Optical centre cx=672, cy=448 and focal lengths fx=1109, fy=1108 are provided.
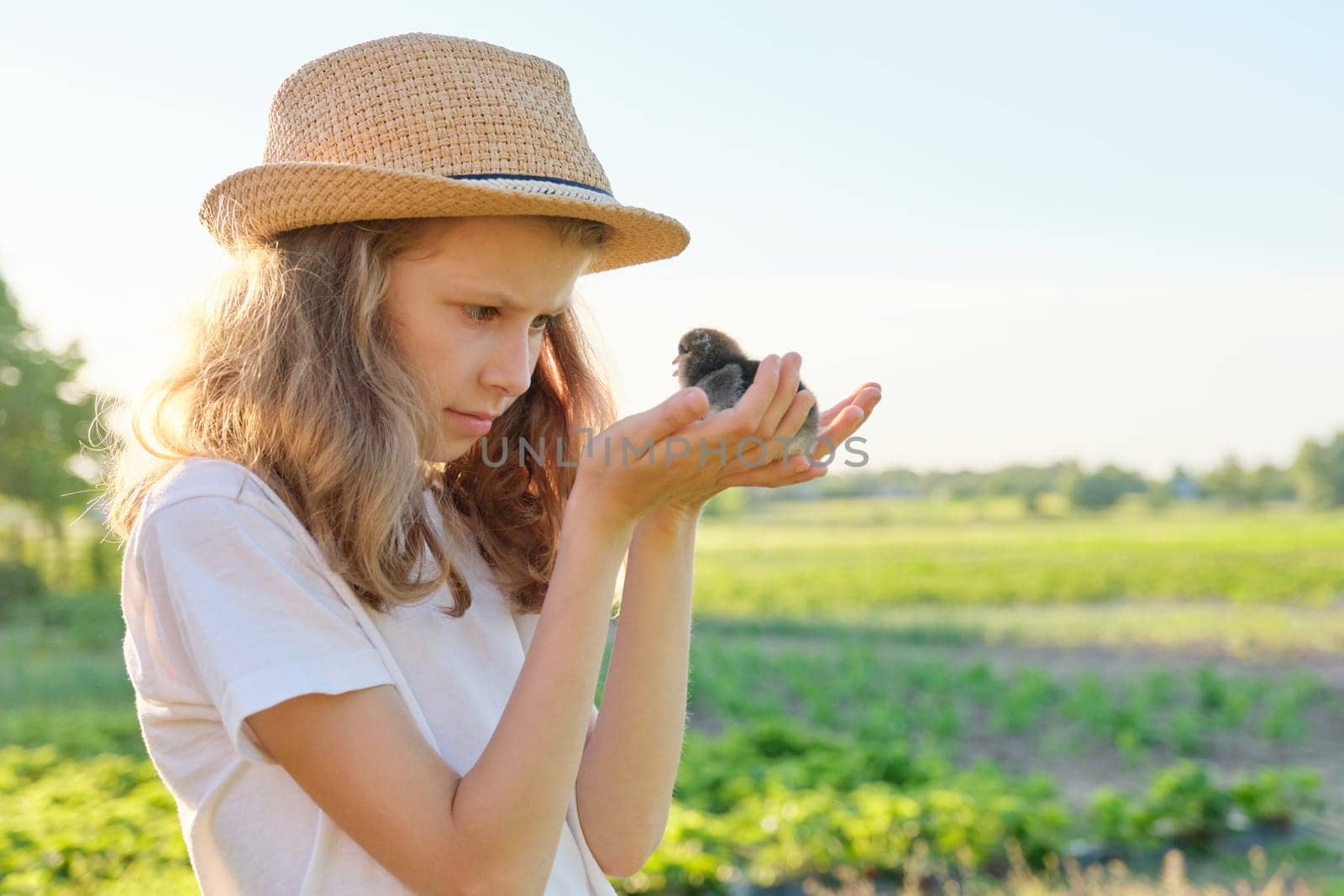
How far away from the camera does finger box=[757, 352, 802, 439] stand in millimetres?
1450

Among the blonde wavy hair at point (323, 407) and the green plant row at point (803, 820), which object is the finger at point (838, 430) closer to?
the blonde wavy hair at point (323, 407)

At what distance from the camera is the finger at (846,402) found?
168 centimetres

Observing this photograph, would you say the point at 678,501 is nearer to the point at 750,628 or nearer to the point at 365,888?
the point at 365,888

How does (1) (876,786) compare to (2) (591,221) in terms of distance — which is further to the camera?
(1) (876,786)

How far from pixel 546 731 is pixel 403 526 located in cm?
42

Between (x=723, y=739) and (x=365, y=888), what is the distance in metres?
6.49

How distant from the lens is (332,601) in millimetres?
1445

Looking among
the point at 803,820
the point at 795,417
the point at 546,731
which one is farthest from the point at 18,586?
the point at 795,417

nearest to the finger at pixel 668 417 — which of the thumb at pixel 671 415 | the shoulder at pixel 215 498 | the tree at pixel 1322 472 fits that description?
the thumb at pixel 671 415

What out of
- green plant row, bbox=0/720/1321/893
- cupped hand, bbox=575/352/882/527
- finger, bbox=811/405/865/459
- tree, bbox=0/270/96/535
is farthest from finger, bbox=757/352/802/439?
tree, bbox=0/270/96/535

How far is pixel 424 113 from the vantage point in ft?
5.41

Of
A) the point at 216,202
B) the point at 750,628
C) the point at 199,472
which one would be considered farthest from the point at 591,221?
the point at 750,628

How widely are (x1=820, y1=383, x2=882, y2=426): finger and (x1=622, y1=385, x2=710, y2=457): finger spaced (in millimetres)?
296

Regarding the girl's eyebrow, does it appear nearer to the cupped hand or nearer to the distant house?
the cupped hand
